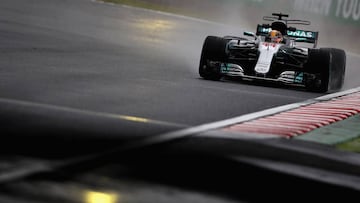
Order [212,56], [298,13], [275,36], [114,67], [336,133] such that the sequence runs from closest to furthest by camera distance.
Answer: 1. [336,133]
2. [212,56]
3. [114,67]
4. [275,36]
5. [298,13]

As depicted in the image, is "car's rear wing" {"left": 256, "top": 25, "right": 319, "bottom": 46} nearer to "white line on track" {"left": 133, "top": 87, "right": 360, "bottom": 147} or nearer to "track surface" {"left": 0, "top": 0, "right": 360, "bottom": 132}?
"track surface" {"left": 0, "top": 0, "right": 360, "bottom": 132}

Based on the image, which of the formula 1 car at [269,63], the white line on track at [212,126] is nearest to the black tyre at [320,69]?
the formula 1 car at [269,63]

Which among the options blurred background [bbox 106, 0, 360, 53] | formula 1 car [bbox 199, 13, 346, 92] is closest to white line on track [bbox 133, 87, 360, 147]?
formula 1 car [bbox 199, 13, 346, 92]

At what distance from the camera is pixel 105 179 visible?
267 inches

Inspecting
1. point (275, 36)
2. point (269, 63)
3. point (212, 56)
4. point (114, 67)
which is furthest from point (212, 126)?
point (275, 36)

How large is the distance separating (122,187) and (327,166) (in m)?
2.58

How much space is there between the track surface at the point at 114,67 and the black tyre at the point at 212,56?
302 millimetres

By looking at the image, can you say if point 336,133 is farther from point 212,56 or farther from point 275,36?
point 275,36

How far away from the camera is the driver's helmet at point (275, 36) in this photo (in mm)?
17453

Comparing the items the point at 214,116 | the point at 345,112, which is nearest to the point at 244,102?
the point at 345,112

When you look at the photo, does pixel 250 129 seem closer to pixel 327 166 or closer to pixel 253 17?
pixel 327 166

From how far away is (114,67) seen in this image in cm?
1695

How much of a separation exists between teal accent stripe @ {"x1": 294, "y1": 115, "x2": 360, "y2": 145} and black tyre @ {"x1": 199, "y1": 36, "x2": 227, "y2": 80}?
179 inches

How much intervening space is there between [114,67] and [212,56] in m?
1.55
